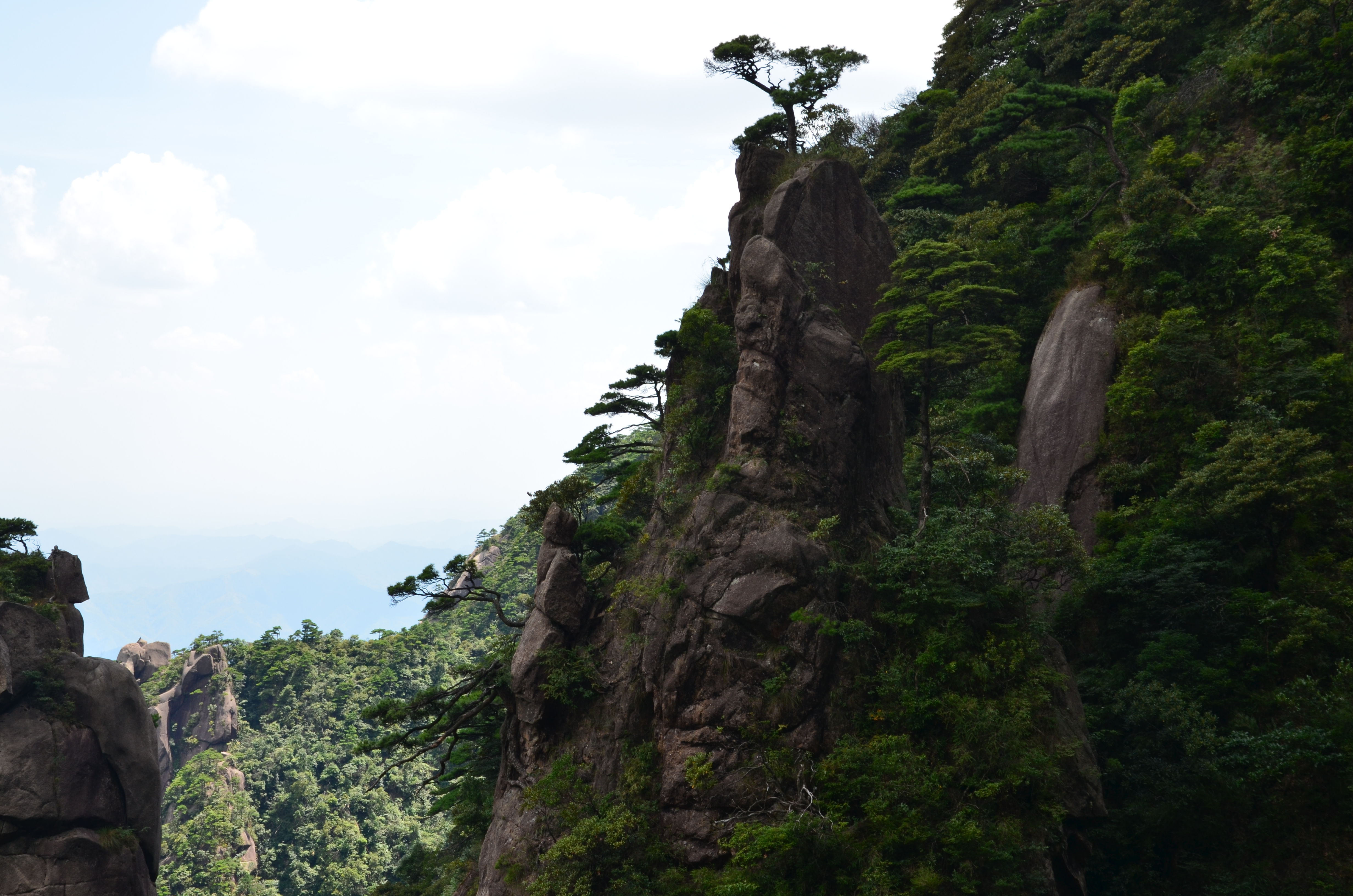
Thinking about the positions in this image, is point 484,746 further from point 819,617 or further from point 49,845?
point 49,845

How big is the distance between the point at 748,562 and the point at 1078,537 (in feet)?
29.6

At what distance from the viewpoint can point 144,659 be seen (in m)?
62.7

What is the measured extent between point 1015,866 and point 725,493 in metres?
9.56

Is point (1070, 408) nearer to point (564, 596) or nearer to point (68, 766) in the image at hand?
point (564, 596)

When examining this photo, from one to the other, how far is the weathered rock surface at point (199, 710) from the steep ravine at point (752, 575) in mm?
49673

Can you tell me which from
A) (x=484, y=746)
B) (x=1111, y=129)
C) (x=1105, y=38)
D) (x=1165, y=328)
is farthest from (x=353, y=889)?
(x=1105, y=38)

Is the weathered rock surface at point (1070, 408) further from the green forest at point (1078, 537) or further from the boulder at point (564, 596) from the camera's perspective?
the boulder at point (564, 596)

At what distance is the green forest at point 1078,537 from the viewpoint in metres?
15.8

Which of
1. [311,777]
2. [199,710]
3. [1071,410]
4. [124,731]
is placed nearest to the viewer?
[1071,410]

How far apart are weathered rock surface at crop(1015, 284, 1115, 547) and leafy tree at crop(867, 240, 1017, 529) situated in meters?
3.84

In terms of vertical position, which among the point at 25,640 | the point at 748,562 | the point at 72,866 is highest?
the point at 748,562

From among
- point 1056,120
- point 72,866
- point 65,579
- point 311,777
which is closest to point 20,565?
point 65,579

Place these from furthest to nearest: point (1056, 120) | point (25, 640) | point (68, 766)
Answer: point (1056, 120), point (25, 640), point (68, 766)

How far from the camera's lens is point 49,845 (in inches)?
1061
